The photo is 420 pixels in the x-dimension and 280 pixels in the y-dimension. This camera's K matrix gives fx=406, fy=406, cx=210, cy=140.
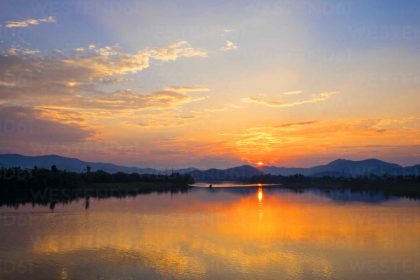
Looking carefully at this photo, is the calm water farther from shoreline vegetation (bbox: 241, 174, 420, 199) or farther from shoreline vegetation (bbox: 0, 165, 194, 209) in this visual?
shoreline vegetation (bbox: 241, 174, 420, 199)

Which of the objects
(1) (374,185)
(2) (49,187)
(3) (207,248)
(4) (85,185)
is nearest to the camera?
(3) (207,248)

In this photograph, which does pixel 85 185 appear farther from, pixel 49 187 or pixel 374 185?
pixel 374 185

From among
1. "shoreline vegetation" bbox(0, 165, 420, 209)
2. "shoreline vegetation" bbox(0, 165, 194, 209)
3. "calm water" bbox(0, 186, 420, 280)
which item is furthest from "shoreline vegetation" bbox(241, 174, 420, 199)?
"shoreline vegetation" bbox(0, 165, 194, 209)

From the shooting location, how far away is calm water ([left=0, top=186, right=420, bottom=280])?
599 inches

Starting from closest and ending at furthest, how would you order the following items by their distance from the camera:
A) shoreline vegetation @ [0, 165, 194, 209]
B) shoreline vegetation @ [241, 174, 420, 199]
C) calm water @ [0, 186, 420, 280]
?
calm water @ [0, 186, 420, 280] < shoreline vegetation @ [0, 165, 194, 209] < shoreline vegetation @ [241, 174, 420, 199]

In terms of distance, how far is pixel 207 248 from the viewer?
774 inches

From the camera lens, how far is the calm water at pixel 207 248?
15.2 metres

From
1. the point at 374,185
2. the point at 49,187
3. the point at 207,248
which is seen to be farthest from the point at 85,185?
the point at 207,248

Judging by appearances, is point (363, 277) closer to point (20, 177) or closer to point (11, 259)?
point (11, 259)

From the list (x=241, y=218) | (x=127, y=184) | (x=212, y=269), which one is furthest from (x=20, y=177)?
(x=212, y=269)

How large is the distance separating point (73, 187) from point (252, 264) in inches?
2486

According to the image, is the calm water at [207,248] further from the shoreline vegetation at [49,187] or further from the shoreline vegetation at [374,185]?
the shoreline vegetation at [374,185]

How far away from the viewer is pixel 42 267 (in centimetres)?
1564

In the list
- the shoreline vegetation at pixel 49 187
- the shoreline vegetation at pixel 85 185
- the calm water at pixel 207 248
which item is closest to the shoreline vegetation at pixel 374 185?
the shoreline vegetation at pixel 85 185
